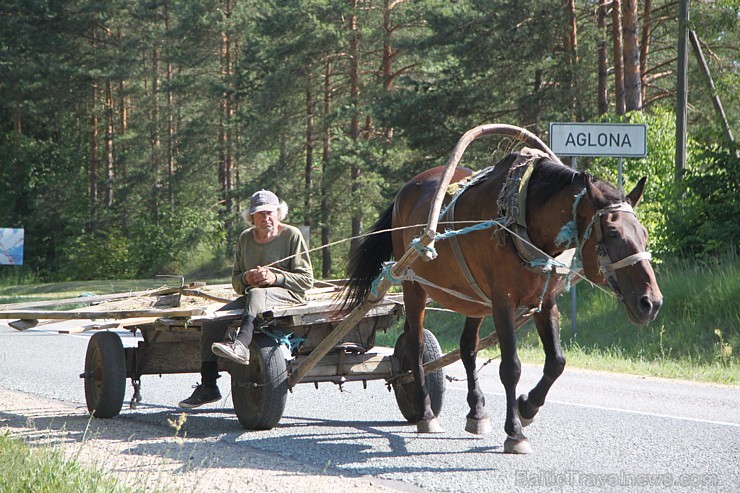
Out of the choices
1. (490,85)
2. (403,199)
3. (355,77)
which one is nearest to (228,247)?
(355,77)

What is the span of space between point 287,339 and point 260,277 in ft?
1.80

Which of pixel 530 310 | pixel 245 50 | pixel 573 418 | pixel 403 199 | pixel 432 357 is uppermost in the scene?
pixel 245 50

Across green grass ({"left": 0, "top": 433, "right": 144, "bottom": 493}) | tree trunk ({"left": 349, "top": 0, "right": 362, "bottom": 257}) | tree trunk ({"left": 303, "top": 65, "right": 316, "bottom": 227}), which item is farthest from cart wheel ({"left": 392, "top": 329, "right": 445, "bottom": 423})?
tree trunk ({"left": 303, "top": 65, "right": 316, "bottom": 227})

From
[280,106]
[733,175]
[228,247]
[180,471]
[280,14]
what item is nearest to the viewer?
[180,471]

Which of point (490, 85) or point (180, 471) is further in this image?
point (490, 85)

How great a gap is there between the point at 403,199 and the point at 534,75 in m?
19.6

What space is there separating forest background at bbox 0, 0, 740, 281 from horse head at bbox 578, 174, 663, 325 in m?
2.01

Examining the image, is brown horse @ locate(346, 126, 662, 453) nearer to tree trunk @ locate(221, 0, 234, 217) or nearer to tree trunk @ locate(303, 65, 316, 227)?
tree trunk @ locate(303, 65, 316, 227)

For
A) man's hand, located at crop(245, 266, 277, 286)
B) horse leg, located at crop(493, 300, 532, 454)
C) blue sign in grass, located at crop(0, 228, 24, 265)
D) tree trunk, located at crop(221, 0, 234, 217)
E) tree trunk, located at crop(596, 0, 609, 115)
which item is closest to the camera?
A: horse leg, located at crop(493, 300, 532, 454)

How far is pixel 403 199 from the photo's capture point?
780cm

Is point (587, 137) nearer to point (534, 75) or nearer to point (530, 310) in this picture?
point (530, 310)

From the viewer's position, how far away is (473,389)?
676cm

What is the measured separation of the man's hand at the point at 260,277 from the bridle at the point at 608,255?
9.21 feet

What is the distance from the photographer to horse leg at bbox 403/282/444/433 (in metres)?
A: 7.01
